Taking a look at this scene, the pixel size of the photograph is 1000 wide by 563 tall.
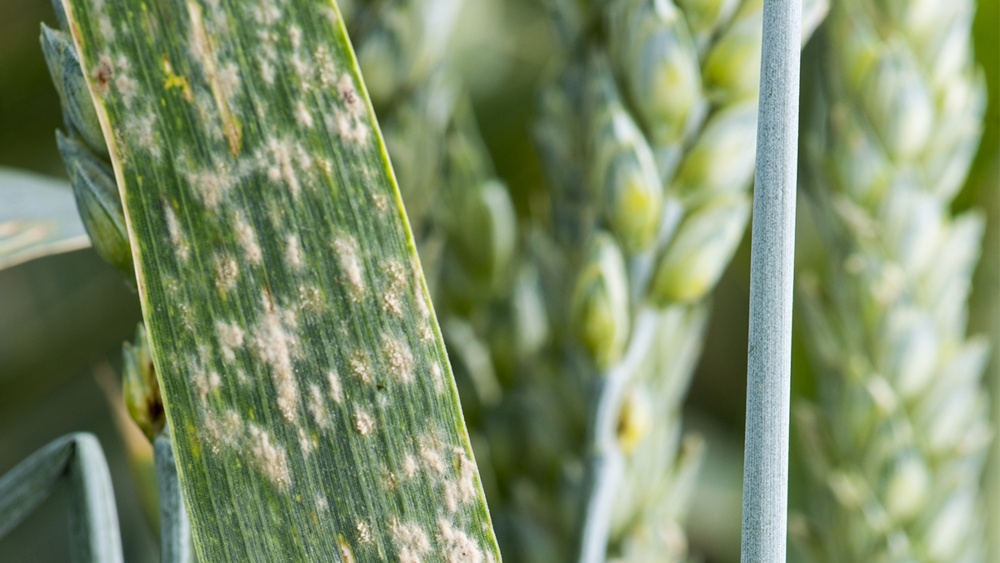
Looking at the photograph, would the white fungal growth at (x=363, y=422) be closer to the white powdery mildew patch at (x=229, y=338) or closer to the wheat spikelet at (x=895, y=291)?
the white powdery mildew patch at (x=229, y=338)

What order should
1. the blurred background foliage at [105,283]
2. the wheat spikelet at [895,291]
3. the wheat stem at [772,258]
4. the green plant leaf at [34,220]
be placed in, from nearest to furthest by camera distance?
the wheat stem at [772,258] → the green plant leaf at [34,220] → the wheat spikelet at [895,291] → the blurred background foliage at [105,283]

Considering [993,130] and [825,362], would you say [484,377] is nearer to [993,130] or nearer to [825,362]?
[825,362]

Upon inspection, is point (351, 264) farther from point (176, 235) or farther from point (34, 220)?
point (34, 220)

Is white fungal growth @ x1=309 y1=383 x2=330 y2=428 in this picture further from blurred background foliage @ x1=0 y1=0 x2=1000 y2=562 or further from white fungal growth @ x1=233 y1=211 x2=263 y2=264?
blurred background foliage @ x1=0 y1=0 x2=1000 y2=562

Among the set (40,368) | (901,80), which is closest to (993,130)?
(901,80)

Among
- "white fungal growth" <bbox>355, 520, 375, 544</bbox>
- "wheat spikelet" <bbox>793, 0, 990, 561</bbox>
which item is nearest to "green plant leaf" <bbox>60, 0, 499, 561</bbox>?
"white fungal growth" <bbox>355, 520, 375, 544</bbox>

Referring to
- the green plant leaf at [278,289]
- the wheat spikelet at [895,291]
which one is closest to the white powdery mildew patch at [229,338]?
the green plant leaf at [278,289]
